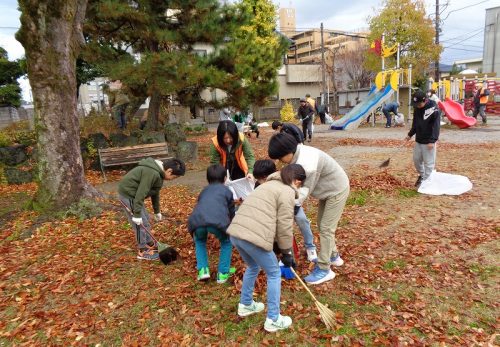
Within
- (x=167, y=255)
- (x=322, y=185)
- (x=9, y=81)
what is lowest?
(x=167, y=255)

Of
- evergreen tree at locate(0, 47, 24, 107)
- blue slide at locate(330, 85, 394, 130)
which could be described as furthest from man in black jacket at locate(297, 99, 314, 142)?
evergreen tree at locate(0, 47, 24, 107)

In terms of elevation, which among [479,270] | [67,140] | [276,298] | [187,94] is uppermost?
[187,94]

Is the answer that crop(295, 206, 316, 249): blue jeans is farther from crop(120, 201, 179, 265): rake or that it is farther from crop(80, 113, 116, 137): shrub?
crop(80, 113, 116, 137): shrub

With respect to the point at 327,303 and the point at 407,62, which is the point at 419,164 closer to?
the point at 327,303

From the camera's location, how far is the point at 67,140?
5668 millimetres

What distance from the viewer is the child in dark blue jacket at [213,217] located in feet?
10.4

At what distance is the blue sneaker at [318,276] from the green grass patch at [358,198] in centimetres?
260

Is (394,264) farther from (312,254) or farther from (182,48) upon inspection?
(182,48)

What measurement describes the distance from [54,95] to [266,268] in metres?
4.70

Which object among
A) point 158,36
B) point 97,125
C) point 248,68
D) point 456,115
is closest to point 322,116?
point 456,115

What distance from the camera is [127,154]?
927cm

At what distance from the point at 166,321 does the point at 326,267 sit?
158 cm

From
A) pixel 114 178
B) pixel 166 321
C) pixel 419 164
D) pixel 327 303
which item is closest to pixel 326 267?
pixel 327 303

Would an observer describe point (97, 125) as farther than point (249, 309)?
Yes
